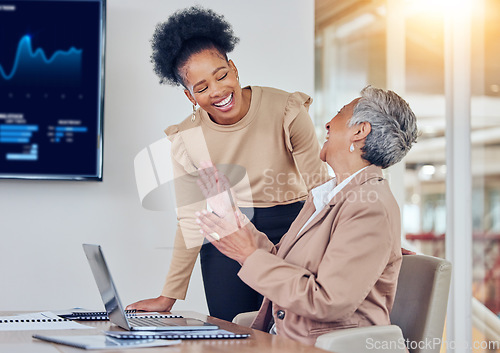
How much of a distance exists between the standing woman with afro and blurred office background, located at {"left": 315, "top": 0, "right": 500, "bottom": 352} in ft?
4.05

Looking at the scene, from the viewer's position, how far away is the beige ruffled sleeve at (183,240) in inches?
85.7

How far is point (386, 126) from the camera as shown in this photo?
5.48 feet

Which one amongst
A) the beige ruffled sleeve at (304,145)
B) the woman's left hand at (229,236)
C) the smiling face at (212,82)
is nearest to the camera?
the woman's left hand at (229,236)

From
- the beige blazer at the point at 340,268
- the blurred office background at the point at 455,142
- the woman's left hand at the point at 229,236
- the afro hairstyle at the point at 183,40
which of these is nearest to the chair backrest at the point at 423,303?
the beige blazer at the point at 340,268

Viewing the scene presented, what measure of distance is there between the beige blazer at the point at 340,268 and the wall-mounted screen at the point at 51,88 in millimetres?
1397

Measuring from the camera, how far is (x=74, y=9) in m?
2.73

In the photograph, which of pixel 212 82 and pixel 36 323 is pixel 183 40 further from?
pixel 36 323

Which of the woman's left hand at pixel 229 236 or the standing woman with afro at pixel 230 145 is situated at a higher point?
the standing woman with afro at pixel 230 145

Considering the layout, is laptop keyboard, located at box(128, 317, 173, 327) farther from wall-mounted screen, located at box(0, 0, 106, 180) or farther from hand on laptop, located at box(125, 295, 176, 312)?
wall-mounted screen, located at box(0, 0, 106, 180)

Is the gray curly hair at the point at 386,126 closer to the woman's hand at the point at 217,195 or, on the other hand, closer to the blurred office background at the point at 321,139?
the woman's hand at the point at 217,195

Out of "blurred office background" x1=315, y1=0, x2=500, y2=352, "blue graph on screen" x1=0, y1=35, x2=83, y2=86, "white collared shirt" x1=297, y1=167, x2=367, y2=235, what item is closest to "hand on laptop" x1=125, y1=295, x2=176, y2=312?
"white collared shirt" x1=297, y1=167, x2=367, y2=235

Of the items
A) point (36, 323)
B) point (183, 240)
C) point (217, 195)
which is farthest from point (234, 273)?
point (36, 323)

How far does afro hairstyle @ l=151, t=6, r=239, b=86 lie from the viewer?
7.25ft

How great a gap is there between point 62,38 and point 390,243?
1845 mm
